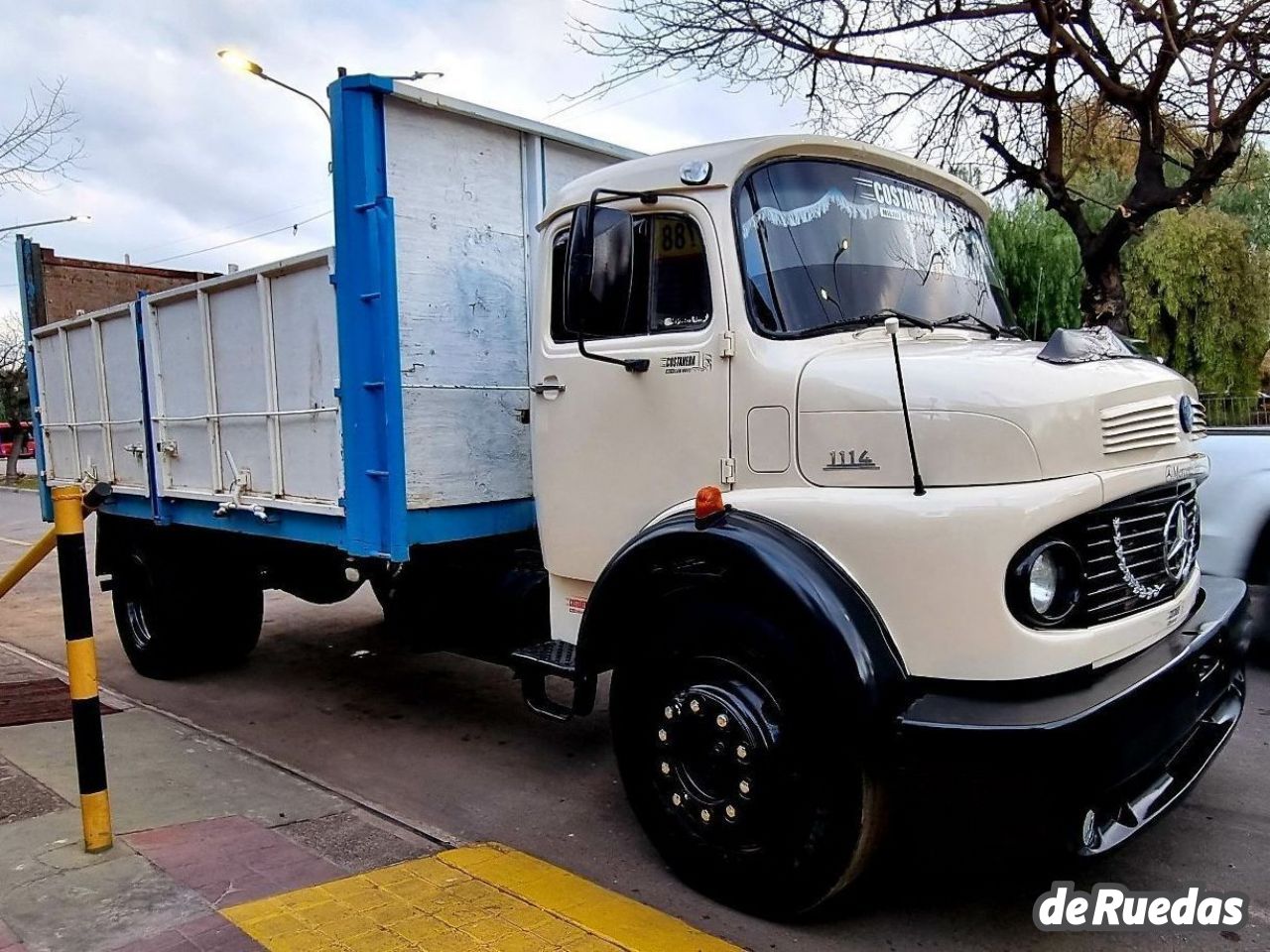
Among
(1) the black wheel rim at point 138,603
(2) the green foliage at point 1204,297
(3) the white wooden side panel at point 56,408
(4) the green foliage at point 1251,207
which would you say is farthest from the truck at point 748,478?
(4) the green foliage at point 1251,207

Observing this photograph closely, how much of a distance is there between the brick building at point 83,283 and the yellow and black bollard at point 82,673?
12.9 ft

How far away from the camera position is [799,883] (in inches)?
116

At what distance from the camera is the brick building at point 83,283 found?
7.17 metres

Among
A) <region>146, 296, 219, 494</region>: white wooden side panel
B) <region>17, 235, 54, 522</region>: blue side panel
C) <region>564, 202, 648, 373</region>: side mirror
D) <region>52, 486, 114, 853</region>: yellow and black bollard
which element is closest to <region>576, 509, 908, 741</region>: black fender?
<region>564, 202, 648, 373</region>: side mirror

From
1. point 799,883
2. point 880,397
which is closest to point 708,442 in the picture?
point 880,397

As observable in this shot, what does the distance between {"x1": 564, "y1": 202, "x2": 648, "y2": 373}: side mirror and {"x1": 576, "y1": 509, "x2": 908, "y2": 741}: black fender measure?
0.72 meters

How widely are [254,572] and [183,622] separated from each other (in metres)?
0.61

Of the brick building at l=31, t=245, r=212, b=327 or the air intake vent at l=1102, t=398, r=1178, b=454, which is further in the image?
the brick building at l=31, t=245, r=212, b=327

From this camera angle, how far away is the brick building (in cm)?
717

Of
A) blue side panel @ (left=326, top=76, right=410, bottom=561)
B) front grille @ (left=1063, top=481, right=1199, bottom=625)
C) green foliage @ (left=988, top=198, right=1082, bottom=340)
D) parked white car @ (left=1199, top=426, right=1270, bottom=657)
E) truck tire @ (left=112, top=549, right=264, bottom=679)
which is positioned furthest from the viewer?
green foliage @ (left=988, top=198, right=1082, bottom=340)

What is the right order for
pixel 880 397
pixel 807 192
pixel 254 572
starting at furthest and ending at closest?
pixel 254 572 < pixel 807 192 < pixel 880 397

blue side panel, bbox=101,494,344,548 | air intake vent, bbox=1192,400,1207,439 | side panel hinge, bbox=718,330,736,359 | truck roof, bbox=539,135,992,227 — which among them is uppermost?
truck roof, bbox=539,135,992,227

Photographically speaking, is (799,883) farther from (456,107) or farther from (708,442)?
(456,107)

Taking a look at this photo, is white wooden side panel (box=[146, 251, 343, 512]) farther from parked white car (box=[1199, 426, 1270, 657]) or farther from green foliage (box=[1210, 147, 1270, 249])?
green foliage (box=[1210, 147, 1270, 249])
